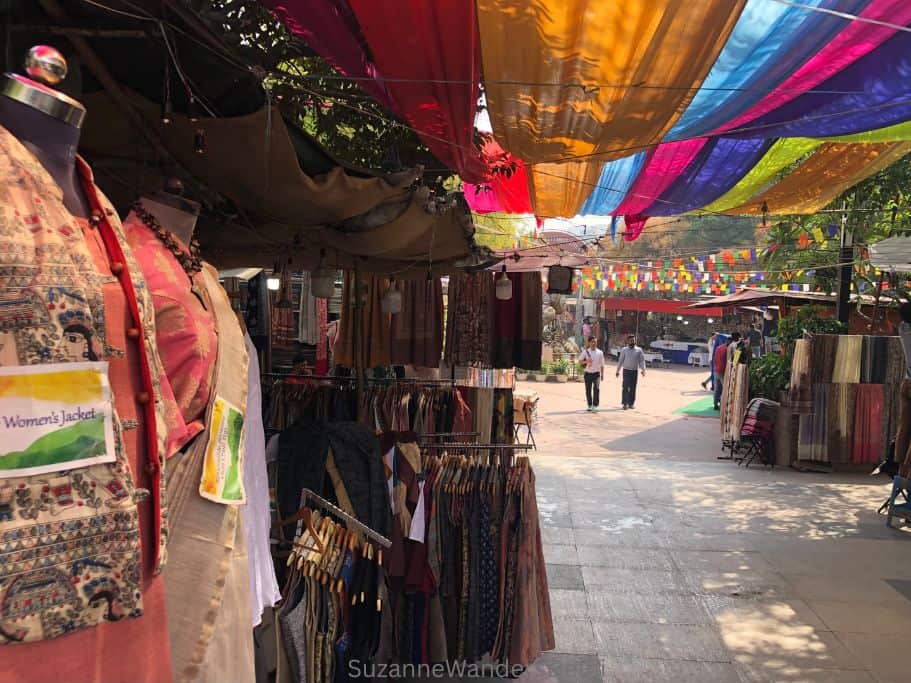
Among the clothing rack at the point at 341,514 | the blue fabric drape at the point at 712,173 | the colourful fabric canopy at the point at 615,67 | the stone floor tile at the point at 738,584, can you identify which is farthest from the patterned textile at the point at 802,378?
the clothing rack at the point at 341,514

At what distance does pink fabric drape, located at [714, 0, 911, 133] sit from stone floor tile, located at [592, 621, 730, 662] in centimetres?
312

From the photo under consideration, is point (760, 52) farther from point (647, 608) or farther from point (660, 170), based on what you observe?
point (647, 608)

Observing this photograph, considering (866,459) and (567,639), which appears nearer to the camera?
(567,639)

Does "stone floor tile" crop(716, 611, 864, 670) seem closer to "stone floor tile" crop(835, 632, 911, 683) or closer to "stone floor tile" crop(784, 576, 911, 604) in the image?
"stone floor tile" crop(835, 632, 911, 683)

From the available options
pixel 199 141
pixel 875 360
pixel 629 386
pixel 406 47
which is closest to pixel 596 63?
pixel 406 47

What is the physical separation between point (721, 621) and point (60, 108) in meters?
4.79

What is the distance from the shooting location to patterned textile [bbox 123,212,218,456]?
4.46 feet

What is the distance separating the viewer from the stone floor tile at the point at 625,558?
5570mm

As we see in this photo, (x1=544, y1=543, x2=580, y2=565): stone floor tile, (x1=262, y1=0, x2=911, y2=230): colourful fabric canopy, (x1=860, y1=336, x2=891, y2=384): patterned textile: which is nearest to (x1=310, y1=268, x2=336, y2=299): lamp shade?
(x1=262, y1=0, x2=911, y2=230): colourful fabric canopy

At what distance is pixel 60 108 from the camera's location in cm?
106

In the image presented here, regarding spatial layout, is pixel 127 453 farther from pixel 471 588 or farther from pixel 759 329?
pixel 759 329

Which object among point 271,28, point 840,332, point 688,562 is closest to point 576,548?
point 688,562

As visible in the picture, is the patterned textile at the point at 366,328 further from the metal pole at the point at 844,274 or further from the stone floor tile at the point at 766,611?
the metal pole at the point at 844,274

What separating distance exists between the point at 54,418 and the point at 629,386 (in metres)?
14.8
